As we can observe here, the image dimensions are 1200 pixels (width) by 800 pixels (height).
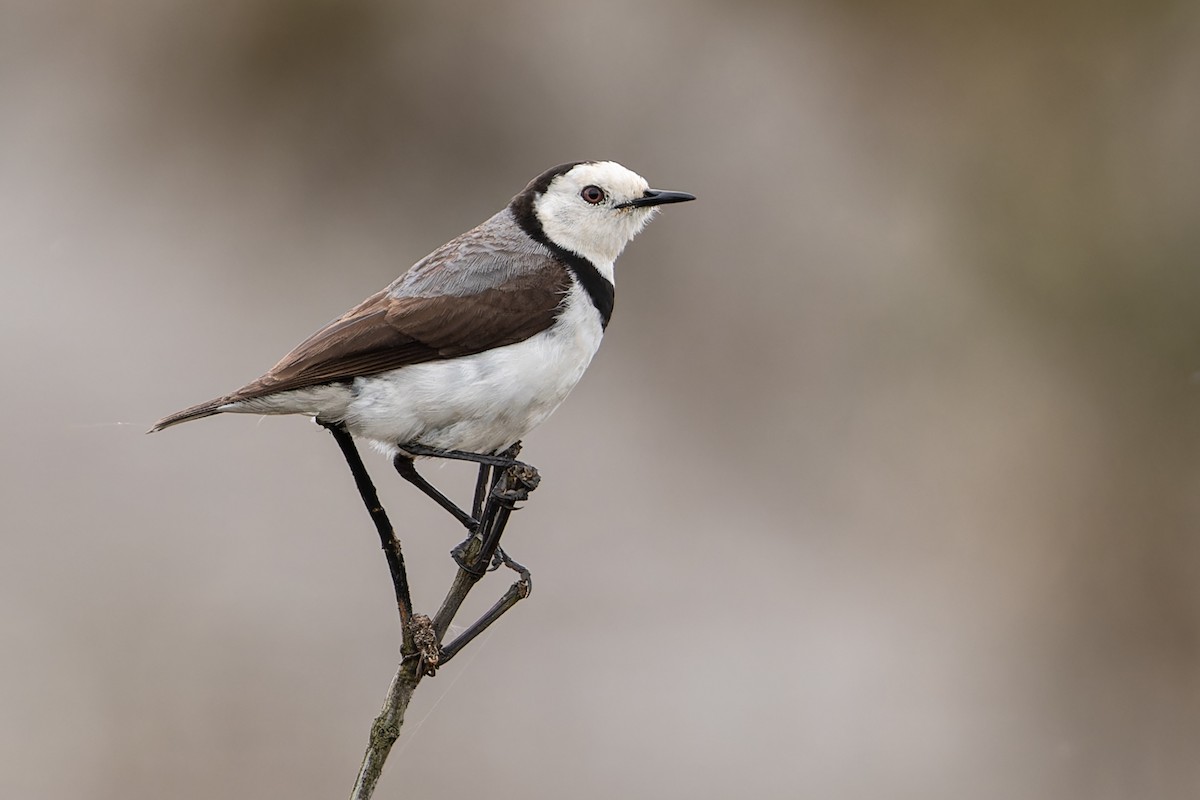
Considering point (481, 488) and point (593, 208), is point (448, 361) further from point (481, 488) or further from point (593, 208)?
point (593, 208)

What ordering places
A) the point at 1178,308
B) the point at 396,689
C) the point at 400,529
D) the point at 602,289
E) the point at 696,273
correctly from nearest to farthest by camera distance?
the point at 396,689 → the point at 602,289 → the point at 400,529 → the point at 1178,308 → the point at 696,273

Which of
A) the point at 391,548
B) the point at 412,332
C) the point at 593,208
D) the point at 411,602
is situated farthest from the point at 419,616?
the point at 593,208

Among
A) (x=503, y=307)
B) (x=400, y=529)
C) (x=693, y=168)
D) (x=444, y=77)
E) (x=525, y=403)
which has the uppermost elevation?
(x=444, y=77)

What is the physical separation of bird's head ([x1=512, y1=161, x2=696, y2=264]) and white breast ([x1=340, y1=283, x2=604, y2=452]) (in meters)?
0.41

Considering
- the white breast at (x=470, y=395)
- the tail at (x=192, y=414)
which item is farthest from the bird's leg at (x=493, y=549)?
the tail at (x=192, y=414)

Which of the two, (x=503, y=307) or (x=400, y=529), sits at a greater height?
(x=503, y=307)

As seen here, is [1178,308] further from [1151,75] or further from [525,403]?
[525,403]

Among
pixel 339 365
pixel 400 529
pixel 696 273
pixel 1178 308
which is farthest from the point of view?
pixel 696 273

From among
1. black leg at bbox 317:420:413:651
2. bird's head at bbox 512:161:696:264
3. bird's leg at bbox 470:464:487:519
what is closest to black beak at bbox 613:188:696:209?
bird's head at bbox 512:161:696:264

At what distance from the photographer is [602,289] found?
328 centimetres

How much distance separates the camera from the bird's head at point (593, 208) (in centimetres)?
340

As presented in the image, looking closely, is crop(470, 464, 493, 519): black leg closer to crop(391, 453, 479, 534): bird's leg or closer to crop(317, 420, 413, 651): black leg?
crop(391, 453, 479, 534): bird's leg

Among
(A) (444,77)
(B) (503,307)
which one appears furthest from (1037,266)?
(B) (503,307)

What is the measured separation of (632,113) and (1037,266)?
2.53 meters
